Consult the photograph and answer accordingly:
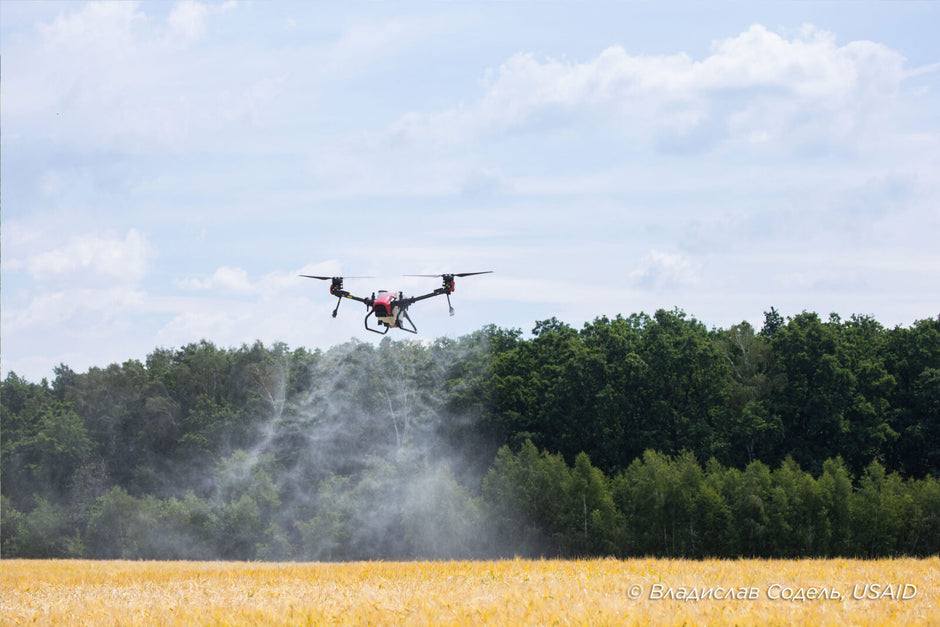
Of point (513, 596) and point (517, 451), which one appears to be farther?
point (517, 451)

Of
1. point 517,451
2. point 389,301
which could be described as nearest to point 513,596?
point 389,301

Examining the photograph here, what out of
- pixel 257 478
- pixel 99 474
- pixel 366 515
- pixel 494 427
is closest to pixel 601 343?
pixel 494 427

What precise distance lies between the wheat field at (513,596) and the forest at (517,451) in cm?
1774

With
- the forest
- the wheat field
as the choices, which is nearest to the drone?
the wheat field

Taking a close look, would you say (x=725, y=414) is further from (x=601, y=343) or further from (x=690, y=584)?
(x=690, y=584)

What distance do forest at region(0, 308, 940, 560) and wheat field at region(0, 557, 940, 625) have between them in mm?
17738

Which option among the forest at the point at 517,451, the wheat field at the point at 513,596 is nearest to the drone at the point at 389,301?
the wheat field at the point at 513,596

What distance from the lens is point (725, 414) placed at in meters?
69.4

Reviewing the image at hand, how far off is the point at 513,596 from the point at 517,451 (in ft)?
157

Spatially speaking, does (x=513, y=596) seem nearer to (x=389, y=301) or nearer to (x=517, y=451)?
(x=389, y=301)

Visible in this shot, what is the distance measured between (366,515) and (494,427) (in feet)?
43.7

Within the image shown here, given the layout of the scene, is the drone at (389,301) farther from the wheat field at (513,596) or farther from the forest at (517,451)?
the forest at (517,451)

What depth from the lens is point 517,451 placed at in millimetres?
75500

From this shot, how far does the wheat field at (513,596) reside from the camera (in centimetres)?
2353
